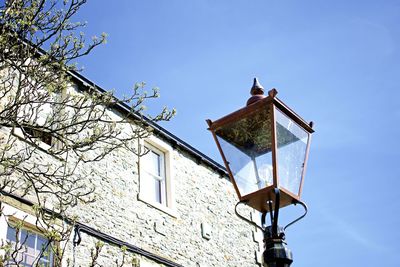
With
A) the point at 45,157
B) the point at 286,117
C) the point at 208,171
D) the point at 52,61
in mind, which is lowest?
the point at 286,117

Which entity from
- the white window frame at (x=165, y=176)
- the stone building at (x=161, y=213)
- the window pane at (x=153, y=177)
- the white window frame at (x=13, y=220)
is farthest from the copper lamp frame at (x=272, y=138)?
the window pane at (x=153, y=177)

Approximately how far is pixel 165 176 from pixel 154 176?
0.31 m

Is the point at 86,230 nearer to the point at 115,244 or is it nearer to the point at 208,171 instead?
the point at 115,244

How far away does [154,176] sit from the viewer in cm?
1233

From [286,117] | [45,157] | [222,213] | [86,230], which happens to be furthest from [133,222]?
[286,117]

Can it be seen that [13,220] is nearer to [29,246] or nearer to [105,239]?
[29,246]

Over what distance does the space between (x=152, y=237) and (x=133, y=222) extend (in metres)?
0.54

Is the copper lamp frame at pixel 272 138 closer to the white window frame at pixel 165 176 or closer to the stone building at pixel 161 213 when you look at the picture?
the stone building at pixel 161 213

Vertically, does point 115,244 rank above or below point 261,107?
above

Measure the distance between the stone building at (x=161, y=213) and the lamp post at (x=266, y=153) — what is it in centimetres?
508

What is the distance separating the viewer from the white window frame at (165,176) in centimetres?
1173

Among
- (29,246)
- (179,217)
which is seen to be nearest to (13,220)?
(29,246)

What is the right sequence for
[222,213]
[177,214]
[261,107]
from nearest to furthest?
[261,107], [177,214], [222,213]

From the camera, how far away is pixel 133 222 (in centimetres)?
1096
